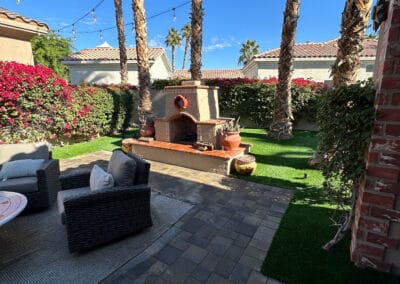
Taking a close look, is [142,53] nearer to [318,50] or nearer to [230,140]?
[230,140]

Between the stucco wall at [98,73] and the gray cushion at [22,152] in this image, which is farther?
the stucco wall at [98,73]

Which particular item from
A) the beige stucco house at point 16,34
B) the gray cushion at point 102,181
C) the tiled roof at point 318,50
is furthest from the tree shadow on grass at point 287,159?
the tiled roof at point 318,50

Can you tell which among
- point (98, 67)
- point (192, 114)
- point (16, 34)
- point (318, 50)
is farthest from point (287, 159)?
point (98, 67)

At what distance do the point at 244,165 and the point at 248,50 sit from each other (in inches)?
1130

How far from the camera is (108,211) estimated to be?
2785 mm

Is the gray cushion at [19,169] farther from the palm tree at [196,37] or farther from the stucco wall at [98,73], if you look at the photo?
the stucco wall at [98,73]

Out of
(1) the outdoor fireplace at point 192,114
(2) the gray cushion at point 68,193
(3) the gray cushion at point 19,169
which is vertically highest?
(1) the outdoor fireplace at point 192,114

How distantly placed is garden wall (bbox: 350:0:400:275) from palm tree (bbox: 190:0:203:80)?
22.5 feet

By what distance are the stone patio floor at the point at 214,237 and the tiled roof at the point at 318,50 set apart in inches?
514

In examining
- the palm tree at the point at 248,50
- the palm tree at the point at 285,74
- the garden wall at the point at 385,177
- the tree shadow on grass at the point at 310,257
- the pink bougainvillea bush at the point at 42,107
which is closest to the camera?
the garden wall at the point at 385,177

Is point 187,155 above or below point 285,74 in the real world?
below

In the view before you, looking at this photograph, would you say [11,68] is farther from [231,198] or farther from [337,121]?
[337,121]

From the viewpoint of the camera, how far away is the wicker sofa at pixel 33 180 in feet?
11.7

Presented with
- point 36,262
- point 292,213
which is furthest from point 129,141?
point 292,213
